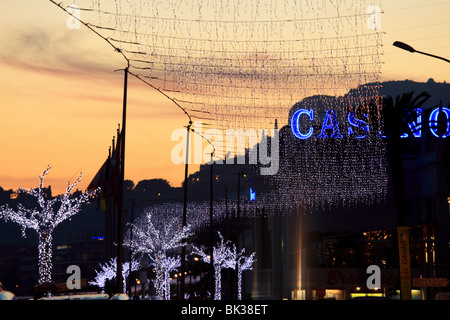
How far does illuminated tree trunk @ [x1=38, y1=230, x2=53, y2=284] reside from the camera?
41.1 metres

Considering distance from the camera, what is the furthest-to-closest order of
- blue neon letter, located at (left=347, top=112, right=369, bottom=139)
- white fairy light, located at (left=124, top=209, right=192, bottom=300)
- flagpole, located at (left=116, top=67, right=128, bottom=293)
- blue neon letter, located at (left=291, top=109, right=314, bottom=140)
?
white fairy light, located at (left=124, top=209, right=192, bottom=300) < blue neon letter, located at (left=291, top=109, right=314, bottom=140) < blue neon letter, located at (left=347, top=112, right=369, bottom=139) < flagpole, located at (left=116, top=67, right=128, bottom=293)

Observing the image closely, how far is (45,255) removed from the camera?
41281 mm

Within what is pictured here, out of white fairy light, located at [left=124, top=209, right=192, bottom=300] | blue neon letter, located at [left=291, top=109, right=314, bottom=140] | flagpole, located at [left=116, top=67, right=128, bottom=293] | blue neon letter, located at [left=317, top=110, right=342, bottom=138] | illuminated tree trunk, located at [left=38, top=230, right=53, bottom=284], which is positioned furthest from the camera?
white fairy light, located at [left=124, top=209, right=192, bottom=300]

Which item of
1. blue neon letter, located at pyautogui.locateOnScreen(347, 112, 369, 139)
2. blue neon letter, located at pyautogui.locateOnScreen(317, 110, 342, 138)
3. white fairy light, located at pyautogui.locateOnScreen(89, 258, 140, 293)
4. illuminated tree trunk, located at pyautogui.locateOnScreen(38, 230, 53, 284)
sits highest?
blue neon letter, located at pyautogui.locateOnScreen(317, 110, 342, 138)

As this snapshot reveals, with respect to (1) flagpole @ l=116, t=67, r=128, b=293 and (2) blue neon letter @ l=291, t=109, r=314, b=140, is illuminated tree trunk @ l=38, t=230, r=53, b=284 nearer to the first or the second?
(1) flagpole @ l=116, t=67, r=128, b=293

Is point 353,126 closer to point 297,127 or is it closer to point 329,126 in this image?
point 329,126

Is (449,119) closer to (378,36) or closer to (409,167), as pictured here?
(409,167)

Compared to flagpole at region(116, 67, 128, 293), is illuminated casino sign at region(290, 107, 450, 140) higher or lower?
higher

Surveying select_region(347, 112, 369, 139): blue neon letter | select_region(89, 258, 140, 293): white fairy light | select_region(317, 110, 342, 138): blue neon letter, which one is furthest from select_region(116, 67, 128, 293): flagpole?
select_region(89, 258, 140, 293): white fairy light

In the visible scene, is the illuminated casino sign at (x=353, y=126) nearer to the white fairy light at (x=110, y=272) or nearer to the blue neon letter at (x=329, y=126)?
the blue neon letter at (x=329, y=126)

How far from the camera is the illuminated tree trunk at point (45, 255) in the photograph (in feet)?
135
